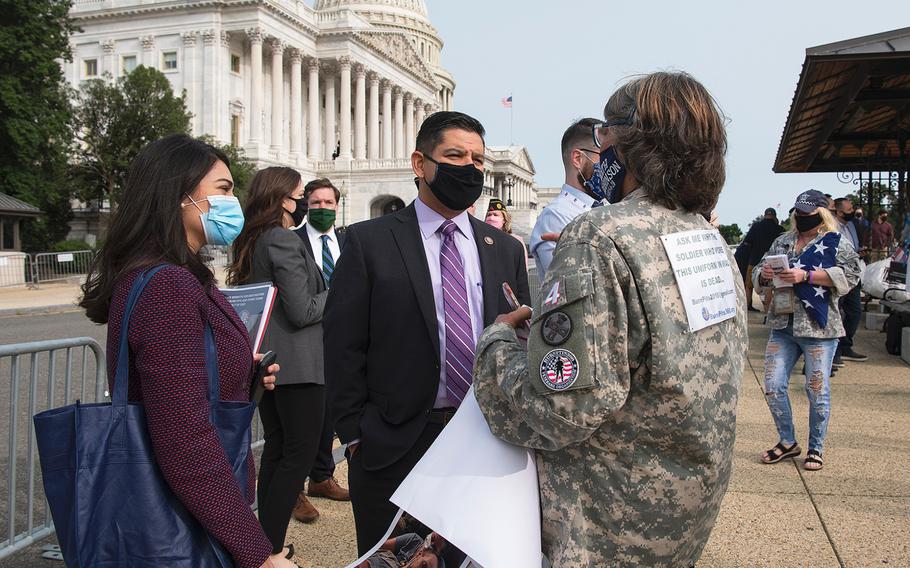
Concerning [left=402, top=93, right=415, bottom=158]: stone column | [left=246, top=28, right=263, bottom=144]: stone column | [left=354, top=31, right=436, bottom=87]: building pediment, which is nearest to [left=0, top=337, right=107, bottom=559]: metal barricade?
[left=246, top=28, right=263, bottom=144]: stone column

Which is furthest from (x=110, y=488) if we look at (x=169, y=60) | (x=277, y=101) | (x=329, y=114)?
(x=329, y=114)

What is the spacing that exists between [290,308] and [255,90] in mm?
65245

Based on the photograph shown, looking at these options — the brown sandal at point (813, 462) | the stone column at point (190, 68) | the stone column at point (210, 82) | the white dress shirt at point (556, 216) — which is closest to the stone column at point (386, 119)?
the stone column at point (210, 82)

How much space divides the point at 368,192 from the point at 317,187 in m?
65.0

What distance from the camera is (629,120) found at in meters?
2.24

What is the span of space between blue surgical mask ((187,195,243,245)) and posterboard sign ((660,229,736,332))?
4.54 ft

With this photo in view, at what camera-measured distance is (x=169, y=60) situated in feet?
212

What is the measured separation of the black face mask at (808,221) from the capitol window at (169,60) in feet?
215

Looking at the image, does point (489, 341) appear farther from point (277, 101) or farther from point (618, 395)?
point (277, 101)

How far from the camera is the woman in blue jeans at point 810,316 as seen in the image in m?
6.14

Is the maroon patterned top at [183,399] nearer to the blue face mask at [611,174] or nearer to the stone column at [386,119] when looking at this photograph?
the blue face mask at [611,174]

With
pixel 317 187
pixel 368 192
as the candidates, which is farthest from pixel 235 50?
pixel 317 187

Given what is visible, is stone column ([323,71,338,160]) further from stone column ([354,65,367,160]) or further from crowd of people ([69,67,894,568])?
crowd of people ([69,67,894,568])

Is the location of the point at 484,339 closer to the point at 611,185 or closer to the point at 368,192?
the point at 611,185
